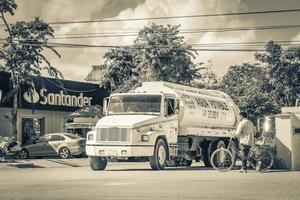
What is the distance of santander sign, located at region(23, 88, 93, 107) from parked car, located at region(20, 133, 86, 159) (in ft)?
21.2

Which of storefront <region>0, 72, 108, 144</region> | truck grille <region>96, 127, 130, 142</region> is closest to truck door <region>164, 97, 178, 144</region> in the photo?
truck grille <region>96, 127, 130, 142</region>

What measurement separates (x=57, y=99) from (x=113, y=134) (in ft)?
79.7

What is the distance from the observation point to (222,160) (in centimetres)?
2214

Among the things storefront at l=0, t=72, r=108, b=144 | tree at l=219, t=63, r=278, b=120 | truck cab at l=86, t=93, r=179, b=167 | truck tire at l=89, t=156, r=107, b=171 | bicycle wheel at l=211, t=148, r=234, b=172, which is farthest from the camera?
tree at l=219, t=63, r=278, b=120

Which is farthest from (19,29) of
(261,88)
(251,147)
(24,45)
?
(261,88)

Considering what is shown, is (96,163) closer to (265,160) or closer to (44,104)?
(265,160)

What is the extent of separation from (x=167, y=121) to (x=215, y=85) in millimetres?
44469

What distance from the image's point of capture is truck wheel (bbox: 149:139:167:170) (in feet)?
74.3

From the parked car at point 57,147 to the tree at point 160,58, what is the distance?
31.1ft

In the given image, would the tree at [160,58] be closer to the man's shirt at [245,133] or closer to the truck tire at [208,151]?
the truck tire at [208,151]

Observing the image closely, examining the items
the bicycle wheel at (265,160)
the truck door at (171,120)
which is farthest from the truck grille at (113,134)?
the bicycle wheel at (265,160)

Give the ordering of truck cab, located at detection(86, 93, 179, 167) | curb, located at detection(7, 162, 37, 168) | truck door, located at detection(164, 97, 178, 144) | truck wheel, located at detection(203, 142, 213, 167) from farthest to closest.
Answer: curb, located at detection(7, 162, 37, 168) → truck wheel, located at detection(203, 142, 213, 167) → truck door, located at detection(164, 97, 178, 144) → truck cab, located at detection(86, 93, 179, 167)

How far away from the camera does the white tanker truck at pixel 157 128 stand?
2244cm

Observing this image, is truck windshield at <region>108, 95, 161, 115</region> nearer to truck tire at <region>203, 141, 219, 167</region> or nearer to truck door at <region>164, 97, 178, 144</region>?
truck door at <region>164, 97, 178, 144</region>
